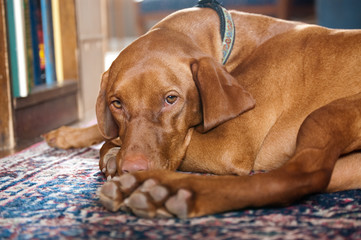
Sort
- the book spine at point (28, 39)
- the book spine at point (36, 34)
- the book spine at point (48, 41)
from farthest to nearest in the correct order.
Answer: the book spine at point (48, 41) → the book spine at point (36, 34) → the book spine at point (28, 39)

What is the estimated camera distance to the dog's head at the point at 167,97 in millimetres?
1999

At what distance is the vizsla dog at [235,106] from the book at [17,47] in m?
1.15

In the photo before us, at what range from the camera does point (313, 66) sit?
2246 millimetres

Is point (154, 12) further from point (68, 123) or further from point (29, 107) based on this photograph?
point (29, 107)

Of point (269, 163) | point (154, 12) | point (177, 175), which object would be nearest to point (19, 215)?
point (177, 175)

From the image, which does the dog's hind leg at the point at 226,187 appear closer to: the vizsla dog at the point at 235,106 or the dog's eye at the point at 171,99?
the vizsla dog at the point at 235,106

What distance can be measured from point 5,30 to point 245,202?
2.19 metres

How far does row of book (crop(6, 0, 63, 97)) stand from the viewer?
10.7 feet

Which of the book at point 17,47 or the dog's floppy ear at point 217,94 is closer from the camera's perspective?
the dog's floppy ear at point 217,94

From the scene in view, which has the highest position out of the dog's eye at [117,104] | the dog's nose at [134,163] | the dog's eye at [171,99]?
the dog's eye at [171,99]

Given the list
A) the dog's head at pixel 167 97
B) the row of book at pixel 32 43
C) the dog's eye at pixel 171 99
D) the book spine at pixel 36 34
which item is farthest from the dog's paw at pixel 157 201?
the book spine at pixel 36 34

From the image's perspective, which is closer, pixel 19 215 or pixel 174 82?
pixel 19 215

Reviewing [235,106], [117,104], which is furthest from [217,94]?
[117,104]

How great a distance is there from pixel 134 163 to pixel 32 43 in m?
2.52
